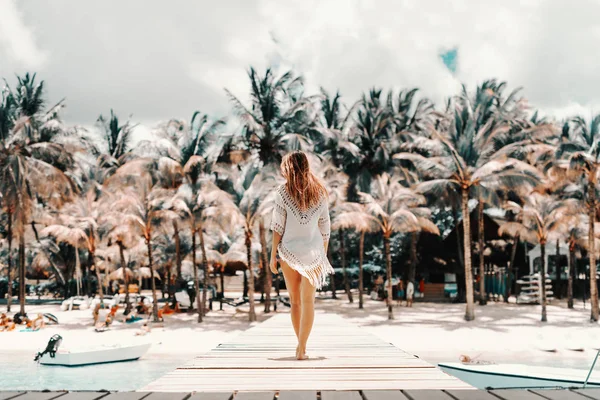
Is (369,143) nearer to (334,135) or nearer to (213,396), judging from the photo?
(334,135)

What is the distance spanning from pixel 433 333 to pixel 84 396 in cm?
2104

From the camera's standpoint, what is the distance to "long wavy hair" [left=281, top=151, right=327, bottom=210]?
16.7 feet

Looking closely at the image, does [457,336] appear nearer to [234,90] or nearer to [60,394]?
[234,90]

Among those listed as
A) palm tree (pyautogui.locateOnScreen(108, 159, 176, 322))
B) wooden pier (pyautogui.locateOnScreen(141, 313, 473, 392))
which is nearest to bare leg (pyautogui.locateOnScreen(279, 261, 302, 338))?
wooden pier (pyautogui.locateOnScreen(141, 313, 473, 392))

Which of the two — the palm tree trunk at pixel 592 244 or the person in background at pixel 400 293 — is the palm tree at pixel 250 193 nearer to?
the person in background at pixel 400 293

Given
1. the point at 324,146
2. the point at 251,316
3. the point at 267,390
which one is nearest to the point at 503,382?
the point at 267,390

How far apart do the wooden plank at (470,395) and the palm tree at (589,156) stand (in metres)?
22.6

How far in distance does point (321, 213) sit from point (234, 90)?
82.0ft

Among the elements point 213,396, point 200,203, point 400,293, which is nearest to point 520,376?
point 213,396

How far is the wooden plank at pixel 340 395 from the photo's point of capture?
3.28 m

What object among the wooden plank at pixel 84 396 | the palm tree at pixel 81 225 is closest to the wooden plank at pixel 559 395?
the wooden plank at pixel 84 396

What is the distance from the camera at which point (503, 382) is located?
40.0 ft

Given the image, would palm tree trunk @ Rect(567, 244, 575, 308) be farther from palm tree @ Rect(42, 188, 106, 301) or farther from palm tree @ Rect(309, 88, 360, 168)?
palm tree @ Rect(42, 188, 106, 301)

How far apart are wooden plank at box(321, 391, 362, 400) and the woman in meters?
1.59
